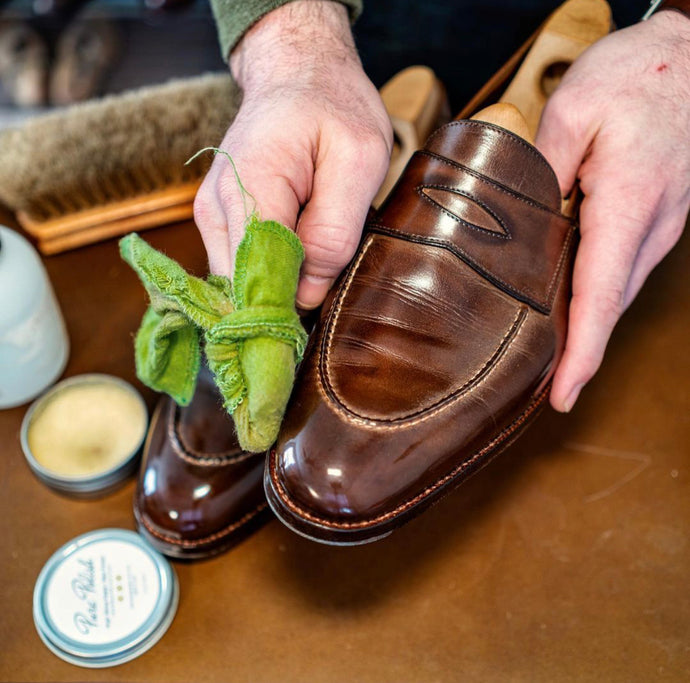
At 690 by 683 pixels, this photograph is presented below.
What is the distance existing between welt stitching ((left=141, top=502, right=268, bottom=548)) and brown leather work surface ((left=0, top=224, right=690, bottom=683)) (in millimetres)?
50

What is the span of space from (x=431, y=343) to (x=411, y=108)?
0.54 meters

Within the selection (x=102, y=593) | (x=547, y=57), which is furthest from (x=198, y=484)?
(x=547, y=57)

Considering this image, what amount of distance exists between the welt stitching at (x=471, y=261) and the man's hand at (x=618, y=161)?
6cm

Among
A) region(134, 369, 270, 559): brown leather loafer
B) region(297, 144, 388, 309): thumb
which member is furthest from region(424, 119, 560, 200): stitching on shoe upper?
region(134, 369, 270, 559): brown leather loafer

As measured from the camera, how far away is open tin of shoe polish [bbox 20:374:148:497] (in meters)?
0.97

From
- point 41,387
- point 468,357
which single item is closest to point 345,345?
point 468,357

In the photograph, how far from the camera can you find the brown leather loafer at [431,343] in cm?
67

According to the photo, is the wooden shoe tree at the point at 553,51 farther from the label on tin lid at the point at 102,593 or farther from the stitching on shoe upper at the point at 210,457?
the label on tin lid at the point at 102,593

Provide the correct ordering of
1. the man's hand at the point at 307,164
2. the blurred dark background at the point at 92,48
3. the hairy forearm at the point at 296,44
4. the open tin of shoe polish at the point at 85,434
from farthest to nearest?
the blurred dark background at the point at 92,48 < the open tin of shoe polish at the point at 85,434 < the hairy forearm at the point at 296,44 < the man's hand at the point at 307,164

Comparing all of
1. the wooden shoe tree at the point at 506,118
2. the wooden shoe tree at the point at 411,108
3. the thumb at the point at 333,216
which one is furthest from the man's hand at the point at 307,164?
the wooden shoe tree at the point at 411,108

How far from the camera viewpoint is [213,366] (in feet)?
2.06

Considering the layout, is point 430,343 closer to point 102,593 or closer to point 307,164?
point 307,164

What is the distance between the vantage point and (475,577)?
0.94 meters

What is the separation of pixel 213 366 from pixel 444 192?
1.07 feet
